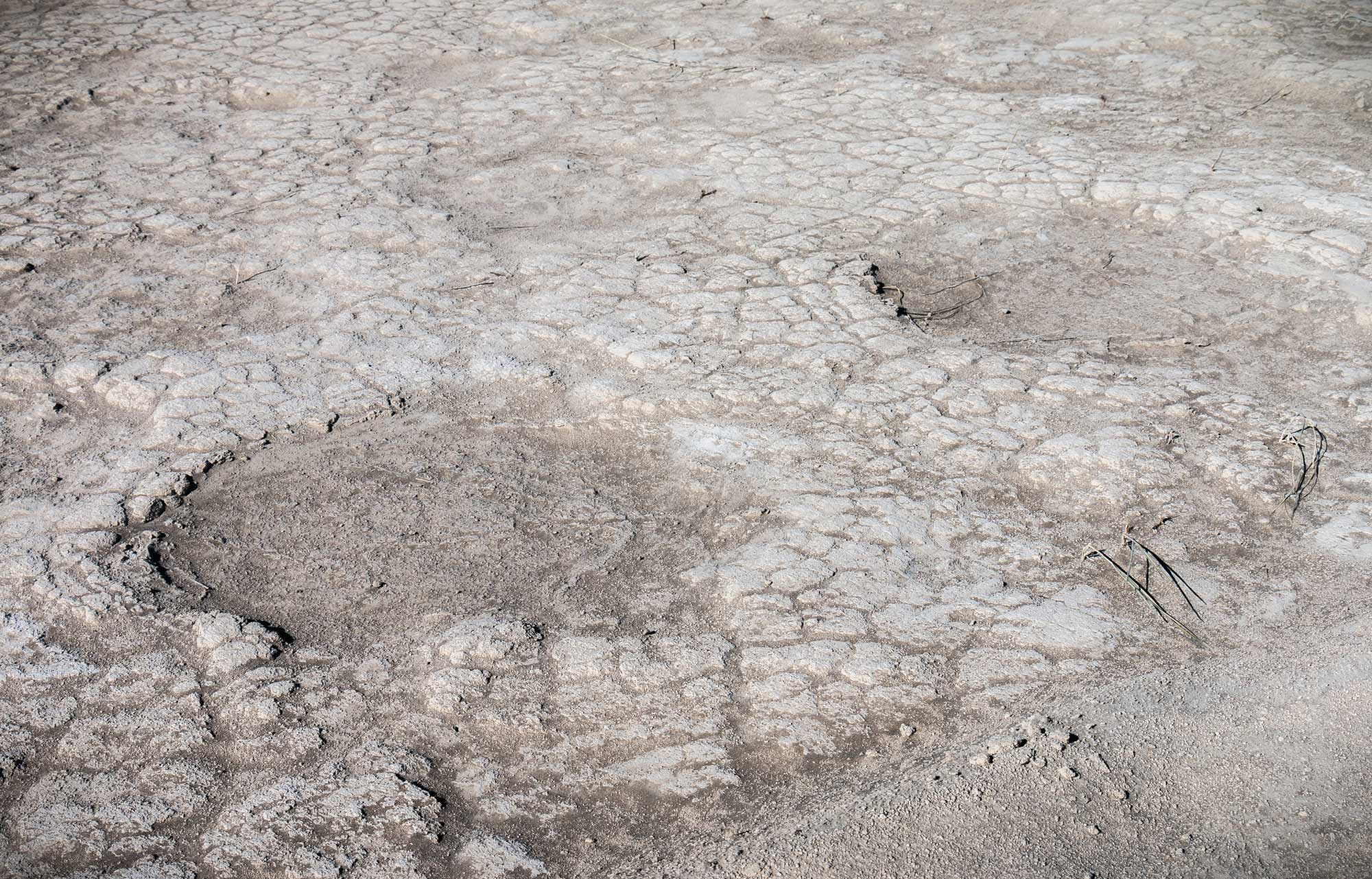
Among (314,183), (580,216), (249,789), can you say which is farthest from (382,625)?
(314,183)

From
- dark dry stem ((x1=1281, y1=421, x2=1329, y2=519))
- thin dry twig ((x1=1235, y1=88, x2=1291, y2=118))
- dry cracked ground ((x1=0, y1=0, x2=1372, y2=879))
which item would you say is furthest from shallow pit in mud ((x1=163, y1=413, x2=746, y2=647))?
thin dry twig ((x1=1235, y1=88, x2=1291, y2=118))

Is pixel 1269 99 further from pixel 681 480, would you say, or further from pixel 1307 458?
pixel 681 480

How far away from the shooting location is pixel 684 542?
2.93 metres

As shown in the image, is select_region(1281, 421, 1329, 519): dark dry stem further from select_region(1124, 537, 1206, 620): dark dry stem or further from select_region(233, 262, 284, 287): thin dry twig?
select_region(233, 262, 284, 287): thin dry twig

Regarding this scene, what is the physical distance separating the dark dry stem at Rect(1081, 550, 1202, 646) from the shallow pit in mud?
2.94 ft

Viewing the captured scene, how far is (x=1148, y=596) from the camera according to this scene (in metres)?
2.74

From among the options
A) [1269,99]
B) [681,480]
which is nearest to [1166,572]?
[681,480]

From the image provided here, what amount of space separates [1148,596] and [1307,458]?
0.82 metres

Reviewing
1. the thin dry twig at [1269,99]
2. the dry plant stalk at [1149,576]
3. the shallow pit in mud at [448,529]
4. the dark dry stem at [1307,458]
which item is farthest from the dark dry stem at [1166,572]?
the thin dry twig at [1269,99]

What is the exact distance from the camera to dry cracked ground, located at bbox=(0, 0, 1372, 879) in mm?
2205

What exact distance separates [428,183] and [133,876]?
3.38 m

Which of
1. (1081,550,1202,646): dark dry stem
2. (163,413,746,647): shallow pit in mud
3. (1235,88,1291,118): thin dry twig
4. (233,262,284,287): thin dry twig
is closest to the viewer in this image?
(1081,550,1202,646): dark dry stem

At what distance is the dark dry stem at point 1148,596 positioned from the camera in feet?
8.60

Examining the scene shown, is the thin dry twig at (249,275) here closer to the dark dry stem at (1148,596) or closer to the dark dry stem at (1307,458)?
→ the dark dry stem at (1148,596)
